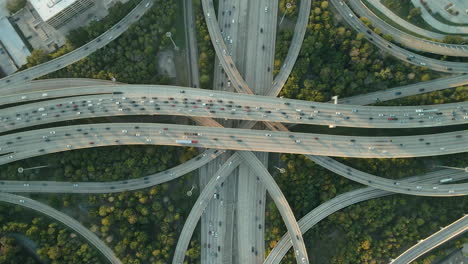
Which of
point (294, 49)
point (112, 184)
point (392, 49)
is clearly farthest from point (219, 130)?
point (392, 49)

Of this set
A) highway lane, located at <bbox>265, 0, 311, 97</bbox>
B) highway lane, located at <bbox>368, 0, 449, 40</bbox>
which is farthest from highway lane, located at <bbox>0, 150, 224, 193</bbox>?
highway lane, located at <bbox>368, 0, 449, 40</bbox>

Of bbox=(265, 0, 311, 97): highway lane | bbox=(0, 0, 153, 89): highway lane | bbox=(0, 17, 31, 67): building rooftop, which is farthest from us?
bbox=(265, 0, 311, 97): highway lane

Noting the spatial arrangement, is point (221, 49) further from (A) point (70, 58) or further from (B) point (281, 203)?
(B) point (281, 203)

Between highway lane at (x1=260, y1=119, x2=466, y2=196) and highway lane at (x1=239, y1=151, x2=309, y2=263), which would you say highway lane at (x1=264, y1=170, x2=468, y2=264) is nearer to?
highway lane at (x1=260, y1=119, x2=466, y2=196)

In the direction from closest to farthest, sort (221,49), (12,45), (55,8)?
(55,8)
(12,45)
(221,49)

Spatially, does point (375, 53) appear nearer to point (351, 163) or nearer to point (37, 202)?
point (351, 163)

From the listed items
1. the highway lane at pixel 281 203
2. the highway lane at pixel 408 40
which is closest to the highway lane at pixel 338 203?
the highway lane at pixel 281 203
